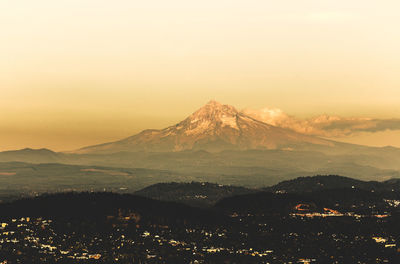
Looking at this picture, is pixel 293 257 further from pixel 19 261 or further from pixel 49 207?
pixel 49 207

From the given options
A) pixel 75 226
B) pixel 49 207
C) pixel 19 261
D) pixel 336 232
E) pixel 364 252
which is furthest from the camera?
pixel 49 207

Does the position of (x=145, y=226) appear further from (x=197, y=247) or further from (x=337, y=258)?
(x=337, y=258)

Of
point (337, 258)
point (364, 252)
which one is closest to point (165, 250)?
point (337, 258)

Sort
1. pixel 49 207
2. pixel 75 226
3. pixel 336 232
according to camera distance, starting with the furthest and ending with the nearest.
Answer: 1. pixel 49 207
2. pixel 336 232
3. pixel 75 226

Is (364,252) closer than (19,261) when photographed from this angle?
No

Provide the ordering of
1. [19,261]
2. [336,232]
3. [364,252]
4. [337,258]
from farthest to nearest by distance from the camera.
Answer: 1. [336,232]
2. [364,252]
3. [337,258]
4. [19,261]

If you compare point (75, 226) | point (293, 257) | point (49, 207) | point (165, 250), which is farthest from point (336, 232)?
point (49, 207)
